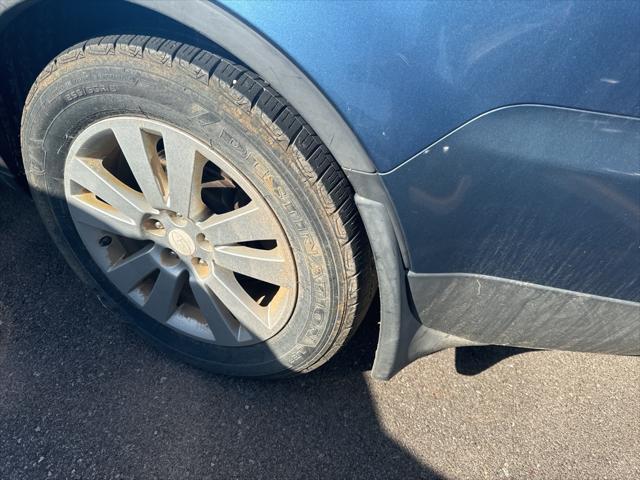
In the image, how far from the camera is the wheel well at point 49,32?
147cm

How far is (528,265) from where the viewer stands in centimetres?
139

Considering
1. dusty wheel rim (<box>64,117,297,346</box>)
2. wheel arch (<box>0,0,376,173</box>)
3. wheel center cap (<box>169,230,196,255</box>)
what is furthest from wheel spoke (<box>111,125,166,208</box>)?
wheel arch (<box>0,0,376,173</box>)

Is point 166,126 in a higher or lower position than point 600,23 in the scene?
lower

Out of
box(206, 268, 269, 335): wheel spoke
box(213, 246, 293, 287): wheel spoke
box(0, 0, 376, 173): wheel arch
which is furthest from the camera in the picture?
box(206, 268, 269, 335): wheel spoke

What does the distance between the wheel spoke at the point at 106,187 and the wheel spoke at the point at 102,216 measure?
0.15 feet

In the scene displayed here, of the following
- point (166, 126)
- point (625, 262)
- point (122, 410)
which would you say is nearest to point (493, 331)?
point (625, 262)

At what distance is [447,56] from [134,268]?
1.23m

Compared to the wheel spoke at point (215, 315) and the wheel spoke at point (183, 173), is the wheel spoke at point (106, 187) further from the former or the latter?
the wheel spoke at point (215, 315)

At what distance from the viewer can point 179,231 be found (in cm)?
167

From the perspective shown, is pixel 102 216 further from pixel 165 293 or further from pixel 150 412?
pixel 150 412

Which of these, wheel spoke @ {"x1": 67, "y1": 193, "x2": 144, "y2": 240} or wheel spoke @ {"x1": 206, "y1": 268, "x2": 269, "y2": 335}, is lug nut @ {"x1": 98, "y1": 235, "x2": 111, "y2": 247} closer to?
wheel spoke @ {"x1": 67, "y1": 193, "x2": 144, "y2": 240}

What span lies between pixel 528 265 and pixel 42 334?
1724 millimetres

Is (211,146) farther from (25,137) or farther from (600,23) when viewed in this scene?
(600,23)

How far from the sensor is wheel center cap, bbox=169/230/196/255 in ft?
5.49
